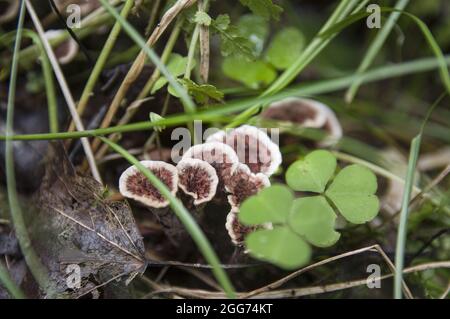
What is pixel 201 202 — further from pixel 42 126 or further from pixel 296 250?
pixel 42 126

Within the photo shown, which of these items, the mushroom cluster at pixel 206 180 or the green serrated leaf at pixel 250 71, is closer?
the mushroom cluster at pixel 206 180

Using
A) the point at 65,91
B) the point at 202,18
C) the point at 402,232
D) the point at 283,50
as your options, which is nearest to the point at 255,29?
the point at 283,50

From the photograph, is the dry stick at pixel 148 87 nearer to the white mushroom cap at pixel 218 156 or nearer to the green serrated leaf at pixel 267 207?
the white mushroom cap at pixel 218 156

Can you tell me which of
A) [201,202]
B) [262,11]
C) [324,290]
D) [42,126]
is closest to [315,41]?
[262,11]

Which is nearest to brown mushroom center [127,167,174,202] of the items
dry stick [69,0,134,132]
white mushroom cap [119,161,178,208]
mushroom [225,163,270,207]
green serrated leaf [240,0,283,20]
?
white mushroom cap [119,161,178,208]

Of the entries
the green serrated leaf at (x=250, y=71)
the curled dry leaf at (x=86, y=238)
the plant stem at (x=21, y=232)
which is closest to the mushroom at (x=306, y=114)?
the green serrated leaf at (x=250, y=71)

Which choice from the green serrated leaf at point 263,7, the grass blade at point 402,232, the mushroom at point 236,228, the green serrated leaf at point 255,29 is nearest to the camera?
the grass blade at point 402,232

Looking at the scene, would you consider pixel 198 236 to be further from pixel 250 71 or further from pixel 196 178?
pixel 250 71

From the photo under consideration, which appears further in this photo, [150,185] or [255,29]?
[255,29]
